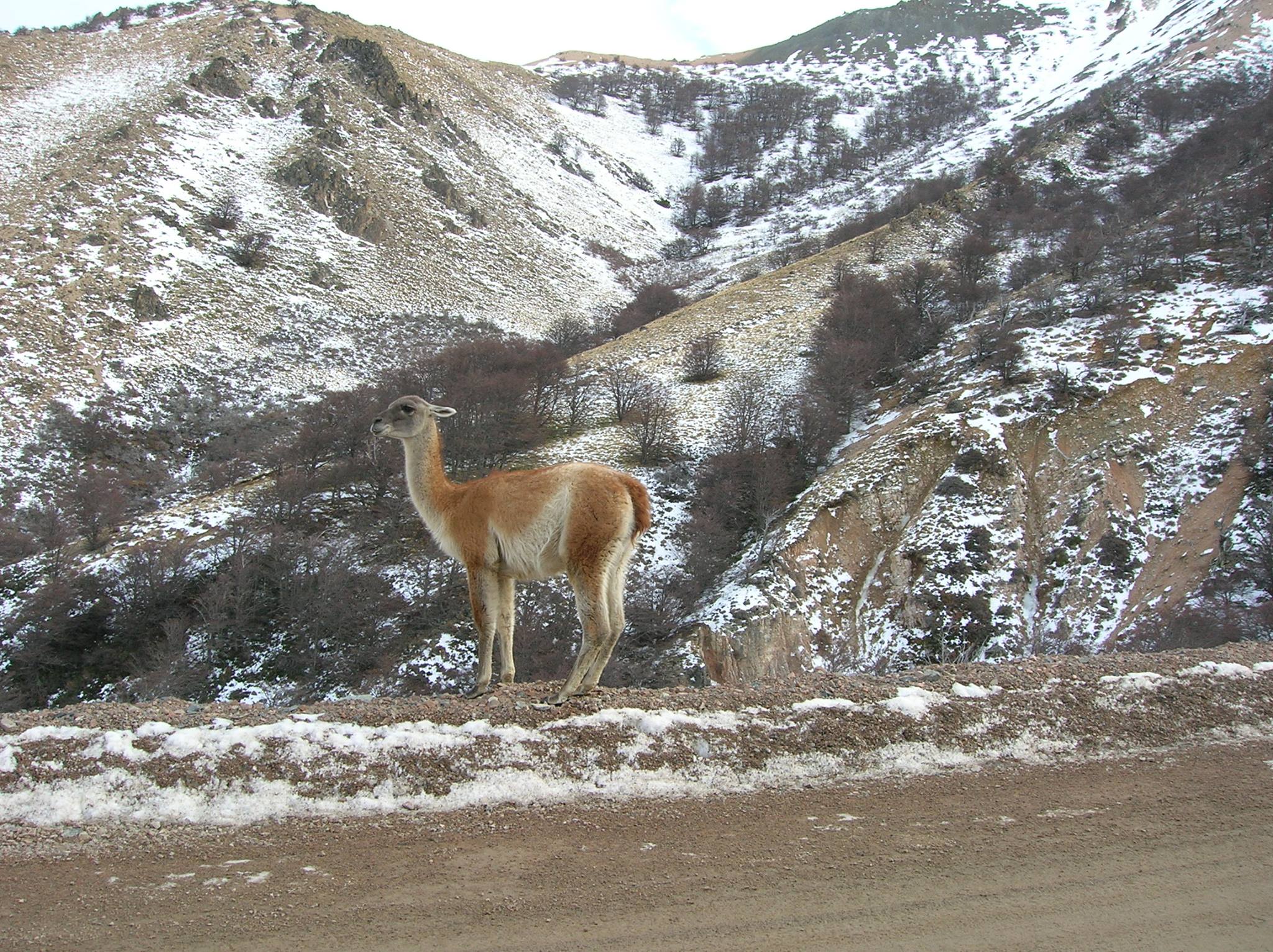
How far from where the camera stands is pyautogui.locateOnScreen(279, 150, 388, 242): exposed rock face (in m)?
59.5

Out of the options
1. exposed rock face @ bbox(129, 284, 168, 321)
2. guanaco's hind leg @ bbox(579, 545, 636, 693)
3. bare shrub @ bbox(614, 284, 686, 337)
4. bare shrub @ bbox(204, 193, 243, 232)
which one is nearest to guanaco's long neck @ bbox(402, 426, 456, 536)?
guanaco's hind leg @ bbox(579, 545, 636, 693)

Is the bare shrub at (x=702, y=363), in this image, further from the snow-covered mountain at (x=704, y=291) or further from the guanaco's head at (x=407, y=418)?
the guanaco's head at (x=407, y=418)

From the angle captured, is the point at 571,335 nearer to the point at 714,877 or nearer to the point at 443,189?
the point at 443,189

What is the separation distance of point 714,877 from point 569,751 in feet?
5.41

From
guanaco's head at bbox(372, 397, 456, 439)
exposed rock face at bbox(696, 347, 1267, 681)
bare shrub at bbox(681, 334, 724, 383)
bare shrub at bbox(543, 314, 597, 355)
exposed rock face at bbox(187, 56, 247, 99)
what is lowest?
exposed rock face at bbox(696, 347, 1267, 681)

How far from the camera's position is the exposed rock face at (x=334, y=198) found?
5953 cm

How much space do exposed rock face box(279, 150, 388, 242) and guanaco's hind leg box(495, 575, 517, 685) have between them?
5926cm

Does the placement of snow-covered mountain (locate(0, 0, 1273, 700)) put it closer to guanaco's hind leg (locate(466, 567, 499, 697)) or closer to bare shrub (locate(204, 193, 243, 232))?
bare shrub (locate(204, 193, 243, 232))

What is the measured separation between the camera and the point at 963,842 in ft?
16.0

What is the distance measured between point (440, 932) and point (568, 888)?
78 centimetres

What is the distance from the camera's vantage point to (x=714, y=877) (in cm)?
450

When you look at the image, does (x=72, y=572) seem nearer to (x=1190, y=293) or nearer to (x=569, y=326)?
(x=569, y=326)

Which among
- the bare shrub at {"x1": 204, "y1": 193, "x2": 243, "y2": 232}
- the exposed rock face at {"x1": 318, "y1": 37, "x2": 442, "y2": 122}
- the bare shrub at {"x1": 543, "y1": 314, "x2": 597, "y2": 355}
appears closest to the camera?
the bare shrub at {"x1": 543, "y1": 314, "x2": 597, "y2": 355}

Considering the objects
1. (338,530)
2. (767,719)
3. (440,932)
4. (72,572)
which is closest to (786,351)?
(338,530)
